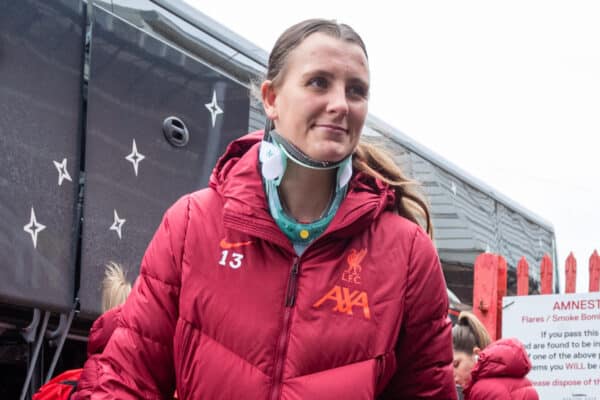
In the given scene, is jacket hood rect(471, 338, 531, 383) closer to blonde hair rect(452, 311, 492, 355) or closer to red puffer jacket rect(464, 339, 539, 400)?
red puffer jacket rect(464, 339, 539, 400)

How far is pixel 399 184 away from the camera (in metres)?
2.02

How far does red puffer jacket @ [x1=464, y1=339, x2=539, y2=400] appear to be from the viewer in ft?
15.8

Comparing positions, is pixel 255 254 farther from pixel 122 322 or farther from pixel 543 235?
pixel 543 235

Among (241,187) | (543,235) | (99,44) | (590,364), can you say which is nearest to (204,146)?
(99,44)

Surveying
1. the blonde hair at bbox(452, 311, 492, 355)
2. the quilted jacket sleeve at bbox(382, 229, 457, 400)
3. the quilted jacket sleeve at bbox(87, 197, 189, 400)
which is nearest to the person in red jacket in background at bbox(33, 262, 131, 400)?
the quilted jacket sleeve at bbox(87, 197, 189, 400)

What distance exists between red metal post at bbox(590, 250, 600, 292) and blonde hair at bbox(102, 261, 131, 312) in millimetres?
6493

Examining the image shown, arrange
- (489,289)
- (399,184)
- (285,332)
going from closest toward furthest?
(285,332), (399,184), (489,289)

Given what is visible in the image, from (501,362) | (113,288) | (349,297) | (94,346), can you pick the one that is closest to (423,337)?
(349,297)

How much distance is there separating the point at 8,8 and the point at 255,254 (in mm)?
2202

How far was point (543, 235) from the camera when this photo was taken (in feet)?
42.0

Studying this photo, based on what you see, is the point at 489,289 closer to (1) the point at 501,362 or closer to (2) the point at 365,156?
(1) the point at 501,362

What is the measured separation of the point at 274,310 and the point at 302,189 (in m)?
0.27

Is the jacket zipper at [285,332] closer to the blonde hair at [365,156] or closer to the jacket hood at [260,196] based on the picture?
the jacket hood at [260,196]

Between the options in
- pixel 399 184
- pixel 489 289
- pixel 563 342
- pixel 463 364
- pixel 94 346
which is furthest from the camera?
pixel 489 289
